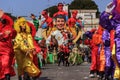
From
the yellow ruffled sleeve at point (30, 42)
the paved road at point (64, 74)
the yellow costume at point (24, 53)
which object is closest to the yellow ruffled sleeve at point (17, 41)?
the yellow costume at point (24, 53)

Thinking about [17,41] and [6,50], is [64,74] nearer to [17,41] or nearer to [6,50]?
[17,41]

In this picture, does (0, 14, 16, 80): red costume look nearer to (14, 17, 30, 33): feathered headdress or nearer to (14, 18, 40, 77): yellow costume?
Answer: (14, 18, 40, 77): yellow costume

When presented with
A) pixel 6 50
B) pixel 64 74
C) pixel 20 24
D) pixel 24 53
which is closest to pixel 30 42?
pixel 24 53

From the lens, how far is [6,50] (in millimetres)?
12469

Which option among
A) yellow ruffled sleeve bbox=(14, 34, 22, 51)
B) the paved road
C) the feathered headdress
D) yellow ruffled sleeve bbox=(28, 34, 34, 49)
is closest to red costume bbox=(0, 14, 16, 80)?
yellow ruffled sleeve bbox=(14, 34, 22, 51)

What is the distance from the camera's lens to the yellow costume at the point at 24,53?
13.5 meters

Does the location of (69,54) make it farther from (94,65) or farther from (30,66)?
(30,66)

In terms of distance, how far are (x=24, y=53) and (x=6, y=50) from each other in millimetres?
1163

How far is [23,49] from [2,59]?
1.14 meters

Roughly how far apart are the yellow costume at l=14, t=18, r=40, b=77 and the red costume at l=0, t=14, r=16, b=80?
0.76 meters

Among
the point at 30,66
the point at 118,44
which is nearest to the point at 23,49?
the point at 30,66

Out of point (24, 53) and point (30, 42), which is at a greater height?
point (30, 42)

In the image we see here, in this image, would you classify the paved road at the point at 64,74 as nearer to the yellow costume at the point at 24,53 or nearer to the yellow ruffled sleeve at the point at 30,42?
the yellow costume at the point at 24,53

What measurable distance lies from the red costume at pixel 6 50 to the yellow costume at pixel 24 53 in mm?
758
